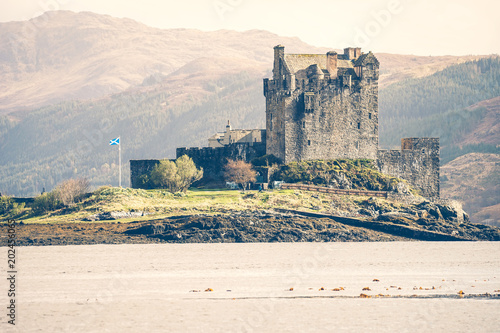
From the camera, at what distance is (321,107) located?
102125 mm

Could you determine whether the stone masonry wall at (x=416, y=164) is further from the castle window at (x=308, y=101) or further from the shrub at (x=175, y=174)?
the shrub at (x=175, y=174)

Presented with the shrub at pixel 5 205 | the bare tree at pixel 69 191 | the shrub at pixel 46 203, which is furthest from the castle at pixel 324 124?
the shrub at pixel 5 205

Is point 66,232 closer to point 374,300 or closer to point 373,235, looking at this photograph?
point 373,235

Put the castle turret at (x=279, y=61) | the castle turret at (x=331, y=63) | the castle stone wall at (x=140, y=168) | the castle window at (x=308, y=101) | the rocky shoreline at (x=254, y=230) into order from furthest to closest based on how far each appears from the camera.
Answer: the castle stone wall at (x=140, y=168), the castle turret at (x=331, y=63), the castle turret at (x=279, y=61), the castle window at (x=308, y=101), the rocky shoreline at (x=254, y=230)

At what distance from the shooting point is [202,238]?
81.6m

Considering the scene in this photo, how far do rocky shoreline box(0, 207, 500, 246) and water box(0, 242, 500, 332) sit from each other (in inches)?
168

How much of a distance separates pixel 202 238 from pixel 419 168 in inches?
1426

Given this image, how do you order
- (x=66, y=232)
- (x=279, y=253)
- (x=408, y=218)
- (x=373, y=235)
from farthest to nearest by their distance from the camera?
(x=408, y=218)
(x=373, y=235)
(x=66, y=232)
(x=279, y=253)

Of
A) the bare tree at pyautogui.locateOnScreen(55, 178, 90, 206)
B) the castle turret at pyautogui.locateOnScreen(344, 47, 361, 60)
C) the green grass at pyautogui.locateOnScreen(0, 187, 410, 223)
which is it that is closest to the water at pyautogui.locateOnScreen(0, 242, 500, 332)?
the green grass at pyautogui.locateOnScreen(0, 187, 410, 223)

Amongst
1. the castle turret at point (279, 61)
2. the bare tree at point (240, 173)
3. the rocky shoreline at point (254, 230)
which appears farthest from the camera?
the castle turret at point (279, 61)

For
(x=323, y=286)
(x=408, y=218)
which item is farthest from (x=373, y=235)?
(x=323, y=286)

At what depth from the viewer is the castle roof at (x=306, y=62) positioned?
10219 centimetres

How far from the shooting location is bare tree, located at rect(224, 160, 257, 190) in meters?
97.8

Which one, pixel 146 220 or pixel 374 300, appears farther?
pixel 146 220
